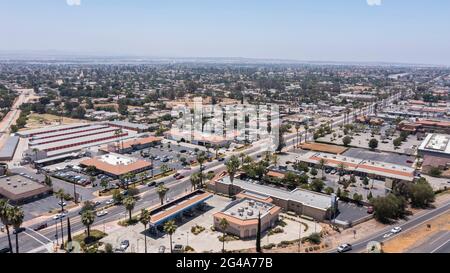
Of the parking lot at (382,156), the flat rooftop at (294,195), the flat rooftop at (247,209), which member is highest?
the flat rooftop at (247,209)

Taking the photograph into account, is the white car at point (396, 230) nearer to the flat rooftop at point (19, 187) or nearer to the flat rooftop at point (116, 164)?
the flat rooftop at point (116, 164)

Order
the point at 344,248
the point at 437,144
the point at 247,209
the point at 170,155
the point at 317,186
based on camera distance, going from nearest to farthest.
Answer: the point at 344,248
the point at 247,209
the point at 317,186
the point at 170,155
the point at 437,144

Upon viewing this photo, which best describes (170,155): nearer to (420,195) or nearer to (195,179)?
(195,179)

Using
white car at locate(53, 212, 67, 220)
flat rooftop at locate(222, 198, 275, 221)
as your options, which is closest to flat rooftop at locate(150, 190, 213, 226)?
flat rooftop at locate(222, 198, 275, 221)

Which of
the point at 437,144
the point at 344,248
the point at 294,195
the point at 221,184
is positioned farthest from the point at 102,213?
the point at 437,144

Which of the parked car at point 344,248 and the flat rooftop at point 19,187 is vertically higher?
the flat rooftop at point 19,187

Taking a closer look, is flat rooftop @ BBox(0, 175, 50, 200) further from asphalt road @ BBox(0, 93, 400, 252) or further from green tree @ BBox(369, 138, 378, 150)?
green tree @ BBox(369, 138, 378, 150)

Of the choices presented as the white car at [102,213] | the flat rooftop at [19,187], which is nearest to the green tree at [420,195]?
the white car at [102,213]

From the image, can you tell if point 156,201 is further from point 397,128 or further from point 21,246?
point 397,128
